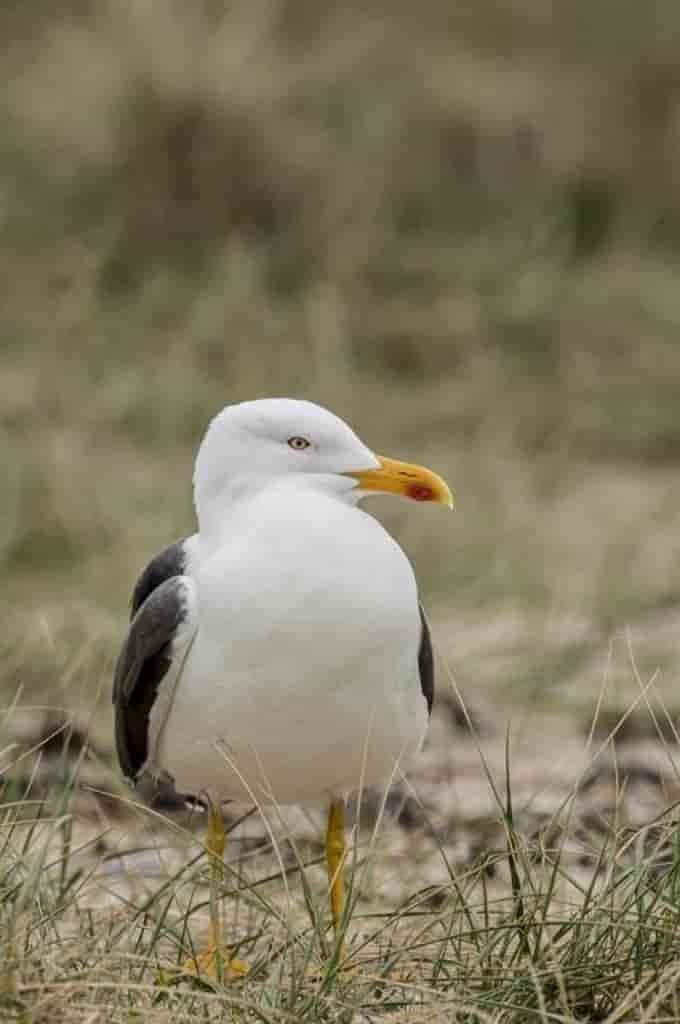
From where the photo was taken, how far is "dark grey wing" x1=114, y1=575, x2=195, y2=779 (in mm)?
2580

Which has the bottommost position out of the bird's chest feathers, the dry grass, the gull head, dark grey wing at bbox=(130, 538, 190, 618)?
the dry grass

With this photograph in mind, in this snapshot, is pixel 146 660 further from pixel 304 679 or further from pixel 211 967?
pixel 211 967

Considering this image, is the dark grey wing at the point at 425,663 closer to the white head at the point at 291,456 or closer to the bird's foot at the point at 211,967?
the white head at the point at 291,456

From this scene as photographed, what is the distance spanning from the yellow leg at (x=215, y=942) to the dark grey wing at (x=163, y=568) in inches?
10.9

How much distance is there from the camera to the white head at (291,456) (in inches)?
103

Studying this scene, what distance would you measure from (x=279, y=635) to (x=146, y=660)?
9.4 inches

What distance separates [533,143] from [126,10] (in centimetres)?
172

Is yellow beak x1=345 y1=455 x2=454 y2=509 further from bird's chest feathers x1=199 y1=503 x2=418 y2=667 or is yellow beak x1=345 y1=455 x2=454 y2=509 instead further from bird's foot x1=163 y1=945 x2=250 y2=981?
bird's foot x1=163 y1=945 x2=250 y2=981

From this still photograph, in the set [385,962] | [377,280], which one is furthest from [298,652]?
[377,280]

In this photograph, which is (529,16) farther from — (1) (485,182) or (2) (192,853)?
(2) (192,853)

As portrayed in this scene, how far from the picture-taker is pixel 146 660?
2.63 metres

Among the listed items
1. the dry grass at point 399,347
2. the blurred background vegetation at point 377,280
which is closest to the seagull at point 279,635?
the dry grass at point 399,347

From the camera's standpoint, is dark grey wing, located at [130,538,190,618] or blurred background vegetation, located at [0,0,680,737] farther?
blurred background vegetation, located at [0,0,680,737]

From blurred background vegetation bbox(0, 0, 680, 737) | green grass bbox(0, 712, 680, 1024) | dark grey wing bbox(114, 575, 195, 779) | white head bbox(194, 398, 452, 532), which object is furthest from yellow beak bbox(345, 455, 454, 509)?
blurred background vegetation bbox(0, 0, 680, 737)
